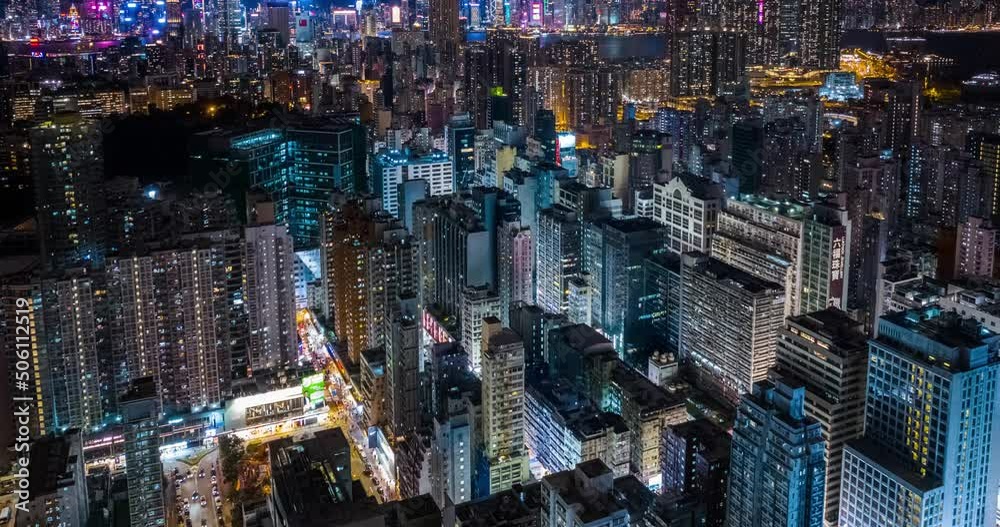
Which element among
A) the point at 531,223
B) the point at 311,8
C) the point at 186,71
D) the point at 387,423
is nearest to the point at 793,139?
the point at 531,223

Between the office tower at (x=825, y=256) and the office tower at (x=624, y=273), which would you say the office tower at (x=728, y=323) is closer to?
the office tower at (x=624, y=273)

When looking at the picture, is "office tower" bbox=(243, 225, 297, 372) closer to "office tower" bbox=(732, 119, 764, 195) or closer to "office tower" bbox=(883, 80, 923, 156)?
"office tower" bbox=(732, 119, 764, 195)

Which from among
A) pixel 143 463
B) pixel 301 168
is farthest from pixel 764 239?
pixel 301 168

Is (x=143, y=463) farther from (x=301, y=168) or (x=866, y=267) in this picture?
(x=866, y=267)

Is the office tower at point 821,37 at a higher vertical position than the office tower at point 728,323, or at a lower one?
higher

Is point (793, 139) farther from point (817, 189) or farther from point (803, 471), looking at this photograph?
point (803, 471)

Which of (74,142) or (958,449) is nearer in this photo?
(958,449)

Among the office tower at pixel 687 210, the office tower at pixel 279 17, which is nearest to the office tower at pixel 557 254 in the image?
the office tower at pixel 687 210
